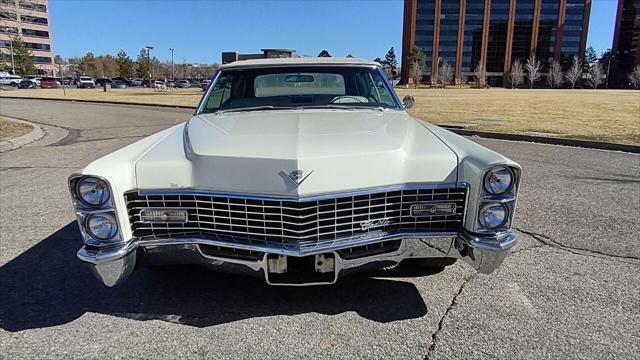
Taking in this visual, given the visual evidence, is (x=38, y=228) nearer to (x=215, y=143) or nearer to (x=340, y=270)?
(x=215, y=143)

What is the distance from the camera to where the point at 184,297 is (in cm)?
290

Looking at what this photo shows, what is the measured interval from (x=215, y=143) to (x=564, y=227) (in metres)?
3.38

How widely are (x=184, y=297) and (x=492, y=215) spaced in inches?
77.7

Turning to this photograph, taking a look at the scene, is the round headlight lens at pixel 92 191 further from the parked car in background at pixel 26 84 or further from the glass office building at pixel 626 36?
the glass office building at pixel 626 36

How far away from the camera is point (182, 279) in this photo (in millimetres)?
3145

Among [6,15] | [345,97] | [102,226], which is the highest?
[6,15]

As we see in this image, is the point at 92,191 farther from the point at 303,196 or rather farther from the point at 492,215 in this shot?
the point at 492,215

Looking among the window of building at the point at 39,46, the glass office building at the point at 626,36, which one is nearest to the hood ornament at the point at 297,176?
the window of building at the point at 39,46

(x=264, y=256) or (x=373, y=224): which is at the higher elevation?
(x=373, y=224)

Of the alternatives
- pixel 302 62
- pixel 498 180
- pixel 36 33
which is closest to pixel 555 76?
pixel 302 62

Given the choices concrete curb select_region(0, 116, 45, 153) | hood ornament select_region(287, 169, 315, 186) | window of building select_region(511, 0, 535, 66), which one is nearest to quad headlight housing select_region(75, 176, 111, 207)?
hood ornament select_region(287, 169, 315, 186)

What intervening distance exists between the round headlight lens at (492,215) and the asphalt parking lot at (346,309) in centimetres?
59

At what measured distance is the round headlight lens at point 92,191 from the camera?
2.36 metres

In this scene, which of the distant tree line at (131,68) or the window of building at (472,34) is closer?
the distant tree line at (131,68)
